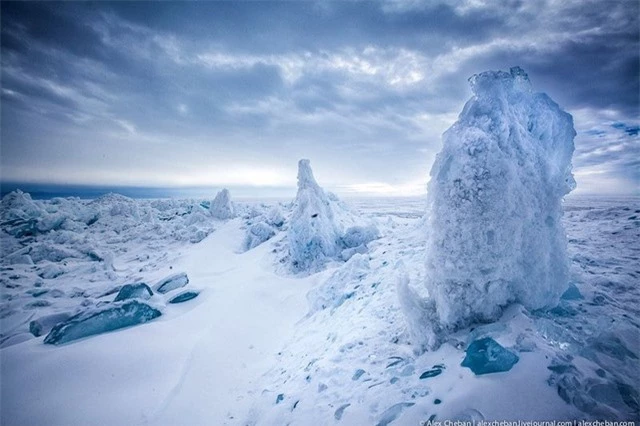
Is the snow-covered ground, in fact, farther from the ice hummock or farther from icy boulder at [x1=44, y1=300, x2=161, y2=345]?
the ice hummock

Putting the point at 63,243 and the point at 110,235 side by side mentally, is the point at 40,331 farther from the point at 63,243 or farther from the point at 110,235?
the point at 110,235

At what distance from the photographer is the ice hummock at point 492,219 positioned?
362 cm

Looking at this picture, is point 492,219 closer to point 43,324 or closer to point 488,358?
point 488,358

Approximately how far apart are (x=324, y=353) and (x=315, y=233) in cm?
607

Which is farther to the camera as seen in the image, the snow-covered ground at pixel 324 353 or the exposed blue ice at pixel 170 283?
the exposed blue ice at pixel 170 283

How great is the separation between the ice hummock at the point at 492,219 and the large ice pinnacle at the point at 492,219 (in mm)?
12

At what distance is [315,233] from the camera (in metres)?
10.8

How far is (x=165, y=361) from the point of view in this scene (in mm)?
5883

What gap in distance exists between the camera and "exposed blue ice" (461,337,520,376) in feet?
9.46

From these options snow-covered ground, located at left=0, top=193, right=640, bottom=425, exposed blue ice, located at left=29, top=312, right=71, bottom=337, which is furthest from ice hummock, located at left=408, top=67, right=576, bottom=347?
exposed blue ice, located at left=29, top=312, right=71, bottom=337

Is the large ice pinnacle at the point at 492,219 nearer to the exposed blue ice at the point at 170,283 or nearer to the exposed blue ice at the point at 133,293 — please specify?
the exposed blue ice at the point at 133,293

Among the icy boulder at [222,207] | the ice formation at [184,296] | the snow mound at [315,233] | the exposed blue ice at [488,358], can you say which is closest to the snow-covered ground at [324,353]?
the exposed blue ice at [488,358]

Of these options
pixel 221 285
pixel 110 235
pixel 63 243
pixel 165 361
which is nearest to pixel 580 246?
pixel 165 361

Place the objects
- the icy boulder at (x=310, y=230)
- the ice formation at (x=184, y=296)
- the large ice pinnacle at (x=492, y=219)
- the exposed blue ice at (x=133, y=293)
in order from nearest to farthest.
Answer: the large ice pinnacle at (x=492, y=219)
the exposed blue ice at (x=133, y=293)
the ice formation at (x=184, y=296)
the icy boulder at (x=310, y=230)
